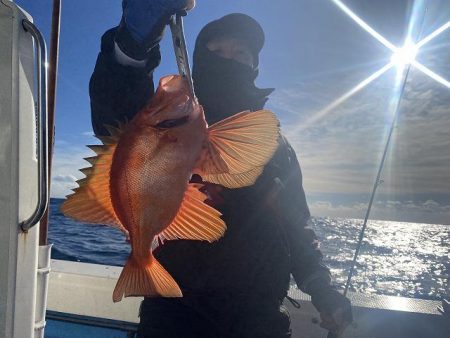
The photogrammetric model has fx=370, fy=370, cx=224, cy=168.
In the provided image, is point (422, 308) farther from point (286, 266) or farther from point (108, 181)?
point (108, 181)

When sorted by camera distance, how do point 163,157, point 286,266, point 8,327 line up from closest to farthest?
point 163,157
point 8,327
point 286,266

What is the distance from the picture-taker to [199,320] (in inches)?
83.3

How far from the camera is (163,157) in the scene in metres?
1.21

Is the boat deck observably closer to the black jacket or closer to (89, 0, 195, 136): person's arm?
the black jacket

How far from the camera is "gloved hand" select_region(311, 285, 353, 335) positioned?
2.71m

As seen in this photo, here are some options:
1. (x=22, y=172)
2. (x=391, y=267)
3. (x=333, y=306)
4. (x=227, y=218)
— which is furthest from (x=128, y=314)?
(x=391, y=267)

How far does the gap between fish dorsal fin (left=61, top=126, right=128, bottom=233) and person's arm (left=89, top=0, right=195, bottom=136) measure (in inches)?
8.7

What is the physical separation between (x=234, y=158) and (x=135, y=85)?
72 cm

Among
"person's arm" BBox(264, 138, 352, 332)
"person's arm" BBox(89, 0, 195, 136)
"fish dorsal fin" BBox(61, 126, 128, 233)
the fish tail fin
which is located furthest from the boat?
"person's arm" BBox(264, 138, 352, 332)

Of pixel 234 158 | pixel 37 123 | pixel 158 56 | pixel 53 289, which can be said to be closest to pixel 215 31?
pixel 158 56

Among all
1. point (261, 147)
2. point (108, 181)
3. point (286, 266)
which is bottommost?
point (286, 266)

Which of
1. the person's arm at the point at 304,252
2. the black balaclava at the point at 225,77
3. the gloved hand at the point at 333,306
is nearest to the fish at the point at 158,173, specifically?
the black balaclava at the point at 225,77

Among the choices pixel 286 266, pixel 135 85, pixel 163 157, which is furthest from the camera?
pixel 286 266

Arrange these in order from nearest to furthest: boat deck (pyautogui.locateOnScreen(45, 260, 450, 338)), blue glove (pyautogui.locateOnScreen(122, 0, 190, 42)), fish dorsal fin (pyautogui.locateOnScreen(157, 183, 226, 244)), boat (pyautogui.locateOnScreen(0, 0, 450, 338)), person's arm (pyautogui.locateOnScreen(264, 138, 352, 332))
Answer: fish dorsal fin (pyautogui.locateOnScreen(157, 183, 226, 244)) → blue glove (pyautogui.locateOnScreen(122, 0, 190, 42)) → boat (pyautogui.locateOnScreen(0, 0, 450, 338)) → person's arm (pyautogui.locateOnScreen(264, 138, 352, 332)) → boat deck (pyautogui.locateOnScreen(45, 260, 450, 338))
